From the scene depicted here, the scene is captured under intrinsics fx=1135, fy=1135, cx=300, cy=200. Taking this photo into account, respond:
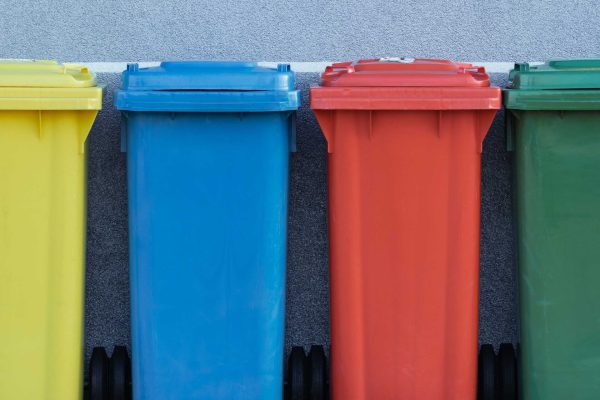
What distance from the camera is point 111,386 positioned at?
4684mm

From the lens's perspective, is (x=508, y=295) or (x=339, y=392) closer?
(x=339, y=392)

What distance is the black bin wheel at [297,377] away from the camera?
15.3 feet

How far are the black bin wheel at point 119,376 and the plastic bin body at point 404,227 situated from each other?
0.88m

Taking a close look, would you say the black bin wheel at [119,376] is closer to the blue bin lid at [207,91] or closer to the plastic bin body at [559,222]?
the blue bin lid at [207,91]

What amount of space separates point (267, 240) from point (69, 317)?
2.70 feet

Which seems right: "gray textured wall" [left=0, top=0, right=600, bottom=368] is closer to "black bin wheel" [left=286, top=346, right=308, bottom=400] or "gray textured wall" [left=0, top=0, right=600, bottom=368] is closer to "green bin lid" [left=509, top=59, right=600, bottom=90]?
"green bin lid" [left=509, top=59, right=600, bottom=90]

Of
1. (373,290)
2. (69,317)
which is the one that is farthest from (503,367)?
(69,317)

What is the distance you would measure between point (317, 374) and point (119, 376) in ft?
2.67

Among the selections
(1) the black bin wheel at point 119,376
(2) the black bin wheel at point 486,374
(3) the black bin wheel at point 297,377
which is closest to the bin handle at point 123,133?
(1) the black bin wheel at point 119,376

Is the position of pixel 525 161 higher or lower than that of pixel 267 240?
higher

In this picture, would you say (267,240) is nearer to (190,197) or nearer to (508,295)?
(190,197)

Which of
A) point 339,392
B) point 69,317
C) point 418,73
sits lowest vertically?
point 339,392

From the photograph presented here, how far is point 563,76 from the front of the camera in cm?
428

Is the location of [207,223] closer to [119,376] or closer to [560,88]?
[119,376]
